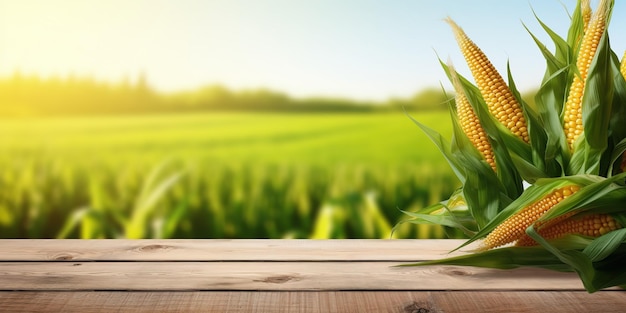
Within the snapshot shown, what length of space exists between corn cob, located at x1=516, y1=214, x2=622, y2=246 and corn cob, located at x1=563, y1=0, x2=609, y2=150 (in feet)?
0.29

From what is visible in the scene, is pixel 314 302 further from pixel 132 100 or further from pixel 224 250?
pixel 132 100

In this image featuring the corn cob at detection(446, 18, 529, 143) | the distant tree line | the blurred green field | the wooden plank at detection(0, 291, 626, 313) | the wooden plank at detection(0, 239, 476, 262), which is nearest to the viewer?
the wooden plank at detection(0, 291, 626, 313)

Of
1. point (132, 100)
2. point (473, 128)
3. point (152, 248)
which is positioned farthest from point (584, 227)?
point (132, 100)

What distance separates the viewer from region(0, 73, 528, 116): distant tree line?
1754 millimetres

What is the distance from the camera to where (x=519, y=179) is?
2.63 ft

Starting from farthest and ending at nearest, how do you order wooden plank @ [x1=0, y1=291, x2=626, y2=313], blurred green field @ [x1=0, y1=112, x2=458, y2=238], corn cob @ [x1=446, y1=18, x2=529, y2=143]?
1. blurred green field @ [x1=0, y1=112, x2=458, y2=238]
2. corn cob @ [x1=446, y1=18, x2=529, y2=143]
3. wooden plank @ [x1=0, y1=291, x2=626, y2=313]

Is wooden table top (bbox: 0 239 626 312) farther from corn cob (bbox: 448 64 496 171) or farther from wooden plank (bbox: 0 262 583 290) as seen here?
corn cob (bbox: 448 64 496 171)

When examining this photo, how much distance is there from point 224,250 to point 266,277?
0.16m

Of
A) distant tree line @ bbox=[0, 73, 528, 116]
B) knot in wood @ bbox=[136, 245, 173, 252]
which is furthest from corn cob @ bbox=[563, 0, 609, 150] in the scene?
distant tree line @ bbox=[0, 73, 528, 116]

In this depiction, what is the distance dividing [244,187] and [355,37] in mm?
475

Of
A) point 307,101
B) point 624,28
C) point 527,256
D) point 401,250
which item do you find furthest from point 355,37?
point 527,256

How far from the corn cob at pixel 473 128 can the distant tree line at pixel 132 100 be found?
92cm

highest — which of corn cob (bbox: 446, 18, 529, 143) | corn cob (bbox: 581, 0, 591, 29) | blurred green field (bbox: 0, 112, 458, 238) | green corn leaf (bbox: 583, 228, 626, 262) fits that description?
corn cob (bbox: 581, 0, 591, 29)

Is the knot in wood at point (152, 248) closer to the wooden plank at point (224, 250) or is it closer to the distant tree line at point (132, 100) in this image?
the wooden plank at point (224, 250)
